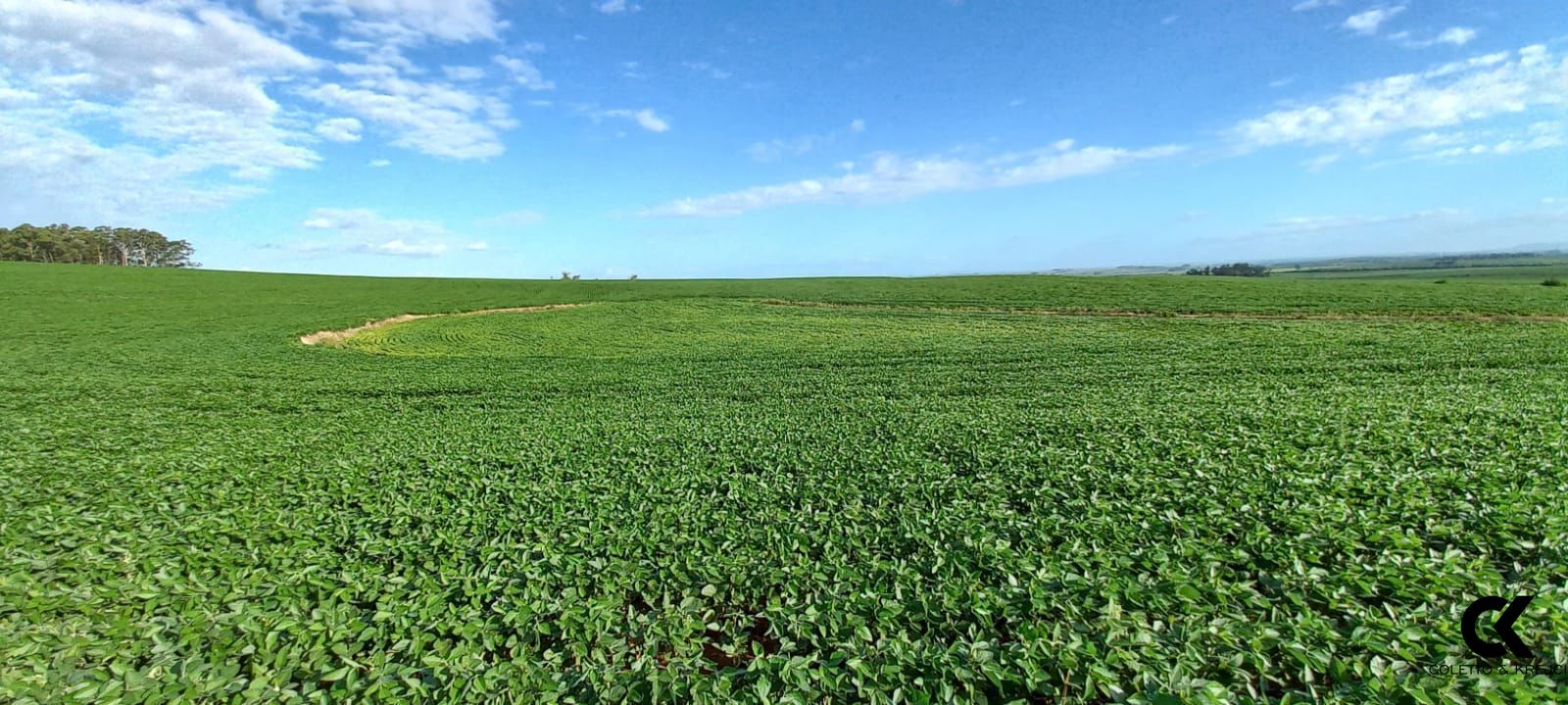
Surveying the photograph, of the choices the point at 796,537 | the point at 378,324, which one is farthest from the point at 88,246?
the point at 796,537

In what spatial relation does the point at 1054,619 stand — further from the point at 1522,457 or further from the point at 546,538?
the point at 1522,457

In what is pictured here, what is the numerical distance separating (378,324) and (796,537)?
39210mm

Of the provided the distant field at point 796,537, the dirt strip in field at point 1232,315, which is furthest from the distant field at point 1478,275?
the distant field at point 796,537

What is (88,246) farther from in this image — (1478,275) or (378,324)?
(1478,275)

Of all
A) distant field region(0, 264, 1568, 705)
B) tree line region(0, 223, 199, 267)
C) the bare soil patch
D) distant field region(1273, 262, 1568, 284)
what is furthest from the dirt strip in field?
tree line region(0, 223, 199, 267)

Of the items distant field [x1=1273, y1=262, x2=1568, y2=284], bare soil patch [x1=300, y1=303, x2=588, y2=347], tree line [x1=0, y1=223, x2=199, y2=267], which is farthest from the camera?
tree line [x1=0, y1=223, x2=199, y2=267]

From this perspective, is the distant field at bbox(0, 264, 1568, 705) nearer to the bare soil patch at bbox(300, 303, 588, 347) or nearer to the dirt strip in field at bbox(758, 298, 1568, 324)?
the bare soil patch at bbox(300, 303, 588, 347)

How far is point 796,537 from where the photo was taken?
646 centimetres

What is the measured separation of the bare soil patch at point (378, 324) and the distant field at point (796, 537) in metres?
14.4

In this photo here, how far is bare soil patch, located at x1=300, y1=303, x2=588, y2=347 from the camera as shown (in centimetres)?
3008

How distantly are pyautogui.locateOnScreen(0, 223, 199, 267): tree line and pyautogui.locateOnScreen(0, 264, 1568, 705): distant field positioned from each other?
119m

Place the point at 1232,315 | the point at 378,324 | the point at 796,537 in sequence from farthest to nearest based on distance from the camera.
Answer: the point at 378,324
the point at 1232,315
the point at 796,537

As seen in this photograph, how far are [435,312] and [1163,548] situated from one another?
151 ft

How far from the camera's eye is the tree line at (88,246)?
9069 cm
